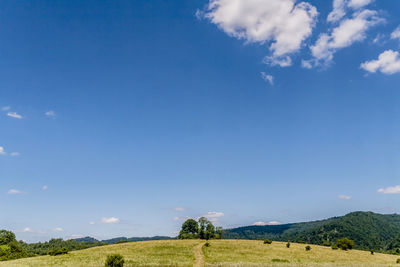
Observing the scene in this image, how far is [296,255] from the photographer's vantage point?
A: 200 ft

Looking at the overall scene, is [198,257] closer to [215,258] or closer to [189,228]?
[215,258]

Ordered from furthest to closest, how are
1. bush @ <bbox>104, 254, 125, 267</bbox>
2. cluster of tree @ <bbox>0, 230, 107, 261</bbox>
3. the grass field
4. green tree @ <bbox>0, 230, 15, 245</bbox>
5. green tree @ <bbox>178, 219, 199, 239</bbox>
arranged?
green tree @ <bbox>178, 219, 199, 239</bbox>, green tree @ <bbox>0, 230, 15, 245</bbox>, cluster of tree @ <bbox>0, 230, 107, 261</bbox>, the grass field, bush @ <bbox>104, 254, 125, 267</bbox>

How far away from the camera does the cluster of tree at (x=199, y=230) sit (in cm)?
11606

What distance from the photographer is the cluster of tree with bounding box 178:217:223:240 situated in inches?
4569

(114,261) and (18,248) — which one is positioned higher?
(114,261)

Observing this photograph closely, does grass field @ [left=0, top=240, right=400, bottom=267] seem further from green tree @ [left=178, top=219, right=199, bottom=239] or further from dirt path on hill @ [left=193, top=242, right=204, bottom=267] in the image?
green tree @ [left=178, top=219, right=199, bottom=239]

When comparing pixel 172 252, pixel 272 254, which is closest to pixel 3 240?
pixel 172 252

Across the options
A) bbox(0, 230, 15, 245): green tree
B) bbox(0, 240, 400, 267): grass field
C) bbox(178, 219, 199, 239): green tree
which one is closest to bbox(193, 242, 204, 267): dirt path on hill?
bbox(0, 240, 400, 267): grass field

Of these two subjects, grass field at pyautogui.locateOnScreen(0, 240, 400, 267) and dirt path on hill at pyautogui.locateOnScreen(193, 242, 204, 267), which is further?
grass field at pyautogui.locateOnScreen(0, 240, 400, 267)

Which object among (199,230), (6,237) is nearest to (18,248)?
(6,237)

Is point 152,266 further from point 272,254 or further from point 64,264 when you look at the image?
point 272,254

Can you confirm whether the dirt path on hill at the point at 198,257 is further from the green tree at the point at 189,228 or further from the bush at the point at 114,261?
the green tree at the point at 189,228

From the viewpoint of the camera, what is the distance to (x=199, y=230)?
121 meters

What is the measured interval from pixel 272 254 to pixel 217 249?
42.6 ft
